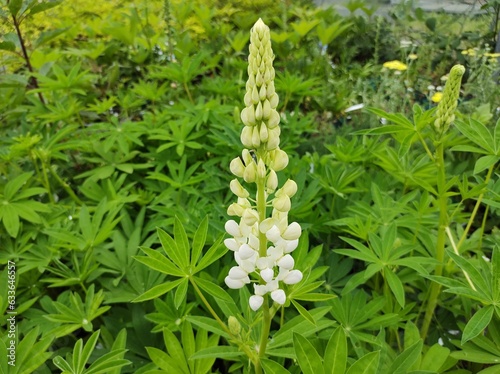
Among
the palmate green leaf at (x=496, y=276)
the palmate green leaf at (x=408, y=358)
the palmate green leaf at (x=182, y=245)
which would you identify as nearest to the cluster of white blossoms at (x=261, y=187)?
the palmate green leaf at (x=182, y=245)

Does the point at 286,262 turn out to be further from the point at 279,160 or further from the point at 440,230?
the point at 440,230

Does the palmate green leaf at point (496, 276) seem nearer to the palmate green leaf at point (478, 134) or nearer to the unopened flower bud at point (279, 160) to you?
the palmate green leaf at point (478, 134)

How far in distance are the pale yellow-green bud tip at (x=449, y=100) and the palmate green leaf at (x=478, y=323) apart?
537 millimetres

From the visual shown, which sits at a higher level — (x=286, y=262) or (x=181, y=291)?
(x=286, y=262)

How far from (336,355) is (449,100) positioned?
820 mm

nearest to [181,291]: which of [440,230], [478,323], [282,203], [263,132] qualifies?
[282,203]

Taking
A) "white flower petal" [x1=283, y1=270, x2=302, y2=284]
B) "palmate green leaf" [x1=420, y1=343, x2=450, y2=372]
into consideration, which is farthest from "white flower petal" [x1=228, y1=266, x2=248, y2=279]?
"palmate green leaf" [x1=420, y1=343, x2=450, y2=372]

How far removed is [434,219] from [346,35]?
324cm

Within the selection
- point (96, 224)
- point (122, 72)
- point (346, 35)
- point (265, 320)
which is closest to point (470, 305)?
point (265, 320)

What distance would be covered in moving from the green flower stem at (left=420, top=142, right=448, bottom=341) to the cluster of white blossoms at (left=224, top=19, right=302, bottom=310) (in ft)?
2.17

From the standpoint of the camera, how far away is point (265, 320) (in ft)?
3.56

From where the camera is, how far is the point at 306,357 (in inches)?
39.7

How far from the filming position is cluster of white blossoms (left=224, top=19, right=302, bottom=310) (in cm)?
89

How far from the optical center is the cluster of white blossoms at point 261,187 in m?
0.89
